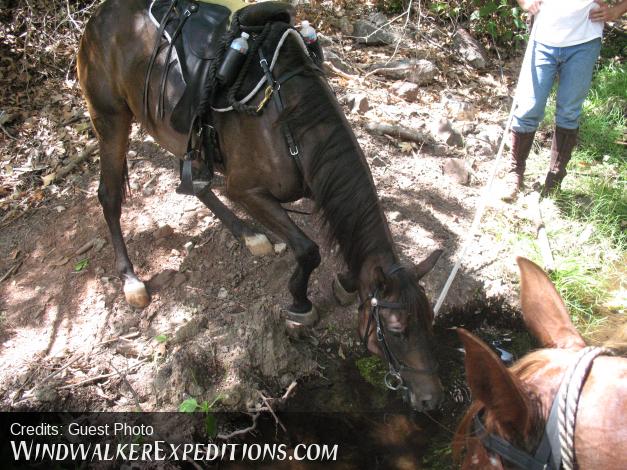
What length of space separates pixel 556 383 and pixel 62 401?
10.2ft

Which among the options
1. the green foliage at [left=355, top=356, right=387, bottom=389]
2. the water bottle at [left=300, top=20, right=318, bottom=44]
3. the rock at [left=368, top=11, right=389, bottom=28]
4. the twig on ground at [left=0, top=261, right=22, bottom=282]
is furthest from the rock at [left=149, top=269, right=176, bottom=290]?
the rock at [left=368, top=11, right=389, bottom=28]

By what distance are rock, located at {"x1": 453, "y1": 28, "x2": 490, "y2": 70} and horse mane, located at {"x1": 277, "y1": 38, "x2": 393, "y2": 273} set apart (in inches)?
190

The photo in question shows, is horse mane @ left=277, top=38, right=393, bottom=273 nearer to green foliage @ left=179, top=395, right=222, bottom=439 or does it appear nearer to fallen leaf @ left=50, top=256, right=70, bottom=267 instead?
green foliage @ left=179, top=395, right=222, bottom=439

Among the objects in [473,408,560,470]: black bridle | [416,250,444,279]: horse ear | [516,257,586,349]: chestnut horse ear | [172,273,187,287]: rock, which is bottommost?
[172,273,187,287]: rock

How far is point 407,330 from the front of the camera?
2.71m

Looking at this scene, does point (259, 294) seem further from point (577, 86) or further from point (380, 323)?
point (577, 86)

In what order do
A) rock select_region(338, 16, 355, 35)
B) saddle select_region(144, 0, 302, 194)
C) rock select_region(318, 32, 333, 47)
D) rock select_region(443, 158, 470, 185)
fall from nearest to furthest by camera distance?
1. saddle select_region(144, 0, 302, 194)
2. rock select_region(443, 158, 470, 185)
3. rock select_region(318, 32, 333, 47)
4. rock select_region(338, 16, 355, 35)

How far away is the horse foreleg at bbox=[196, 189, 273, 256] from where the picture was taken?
4.04 metres

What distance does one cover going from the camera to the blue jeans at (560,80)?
4051 millimetres

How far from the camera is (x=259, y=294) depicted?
3967 mm

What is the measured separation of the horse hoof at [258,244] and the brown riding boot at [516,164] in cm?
236

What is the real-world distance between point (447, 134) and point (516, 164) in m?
0.86

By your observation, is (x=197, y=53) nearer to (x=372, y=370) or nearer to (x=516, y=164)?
(x=372, y=370)

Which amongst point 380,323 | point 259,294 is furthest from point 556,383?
point 259,294
